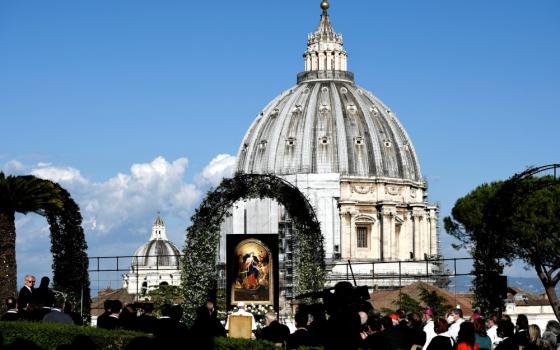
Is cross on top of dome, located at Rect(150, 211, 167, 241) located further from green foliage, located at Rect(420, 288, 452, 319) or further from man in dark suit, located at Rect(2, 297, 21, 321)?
man in dark suit, located at Rect(2, 297, 21, 321)

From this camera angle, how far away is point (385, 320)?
17.6 metres

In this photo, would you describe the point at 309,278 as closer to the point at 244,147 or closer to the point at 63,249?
the point at 63,249

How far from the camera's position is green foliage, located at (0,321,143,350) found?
17.7 metres

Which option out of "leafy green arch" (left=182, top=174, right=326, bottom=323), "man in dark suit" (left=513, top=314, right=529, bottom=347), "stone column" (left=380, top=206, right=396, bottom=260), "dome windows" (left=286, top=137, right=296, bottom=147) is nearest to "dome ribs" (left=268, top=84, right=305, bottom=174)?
"dome windows" (left=286, top=137, right=296, bottom=147)

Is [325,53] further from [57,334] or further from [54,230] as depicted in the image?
[57,334]

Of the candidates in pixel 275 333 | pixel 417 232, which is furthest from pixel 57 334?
pixel 417 232

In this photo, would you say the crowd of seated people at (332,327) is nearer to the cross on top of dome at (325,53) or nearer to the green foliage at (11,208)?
the green foliage at (11,208)

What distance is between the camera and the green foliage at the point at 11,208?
30328 mm

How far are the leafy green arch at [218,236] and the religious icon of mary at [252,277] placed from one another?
87 centimetres

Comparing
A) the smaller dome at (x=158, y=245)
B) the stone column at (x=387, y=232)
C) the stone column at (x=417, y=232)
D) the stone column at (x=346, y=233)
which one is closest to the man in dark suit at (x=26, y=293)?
the stone column at (x=346, y=233)

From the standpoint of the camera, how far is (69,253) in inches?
1375

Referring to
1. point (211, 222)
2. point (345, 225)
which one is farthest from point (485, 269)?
point (345, 225)

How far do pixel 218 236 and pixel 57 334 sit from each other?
22240 mm

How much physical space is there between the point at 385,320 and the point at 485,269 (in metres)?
15.2
